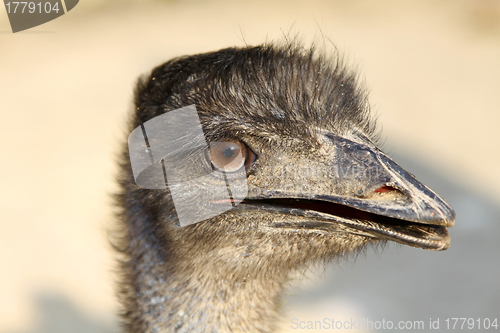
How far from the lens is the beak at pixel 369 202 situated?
1331mm

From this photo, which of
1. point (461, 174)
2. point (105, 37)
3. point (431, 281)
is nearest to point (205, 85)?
point (431, 281)

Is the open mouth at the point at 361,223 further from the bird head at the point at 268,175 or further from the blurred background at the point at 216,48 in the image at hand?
the blurred background at the point at 216,48

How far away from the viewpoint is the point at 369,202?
135 cm

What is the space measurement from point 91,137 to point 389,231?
394 cm

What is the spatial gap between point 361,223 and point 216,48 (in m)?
4.31

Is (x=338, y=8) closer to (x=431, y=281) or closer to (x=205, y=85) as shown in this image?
(x=431, y=281)

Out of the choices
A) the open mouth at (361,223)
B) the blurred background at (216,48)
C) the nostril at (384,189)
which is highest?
the nostril at (384,189)

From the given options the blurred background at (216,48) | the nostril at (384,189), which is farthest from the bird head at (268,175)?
the blurred background at (216,48)

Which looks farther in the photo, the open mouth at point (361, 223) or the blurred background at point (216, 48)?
the blurred background at point (216, 48)

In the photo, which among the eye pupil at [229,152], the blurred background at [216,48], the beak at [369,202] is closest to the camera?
the beak at [369,202]

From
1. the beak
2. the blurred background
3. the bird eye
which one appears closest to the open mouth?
the beak

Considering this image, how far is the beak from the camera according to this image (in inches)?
52.4

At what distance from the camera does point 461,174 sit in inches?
171

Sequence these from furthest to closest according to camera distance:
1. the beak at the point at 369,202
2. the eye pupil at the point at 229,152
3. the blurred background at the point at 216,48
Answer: the blurred background at the point at 216,48, the eye pupil at the point at 229,152, the beak at the point at 369,202
